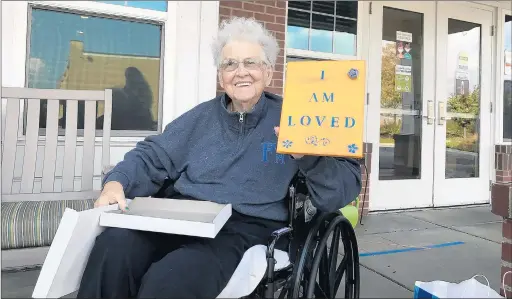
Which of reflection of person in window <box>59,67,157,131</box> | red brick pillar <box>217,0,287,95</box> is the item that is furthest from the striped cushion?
red brick pillar <box>217,0,287,95</box>

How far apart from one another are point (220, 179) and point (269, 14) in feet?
7.13

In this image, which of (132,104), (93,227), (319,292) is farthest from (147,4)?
(319,292)

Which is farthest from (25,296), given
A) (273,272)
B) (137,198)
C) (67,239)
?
(273,272)

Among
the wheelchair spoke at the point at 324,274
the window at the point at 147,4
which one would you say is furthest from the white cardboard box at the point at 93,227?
the window at the point at 147,4

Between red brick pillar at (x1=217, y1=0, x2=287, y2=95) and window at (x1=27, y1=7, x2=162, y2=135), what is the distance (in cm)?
56

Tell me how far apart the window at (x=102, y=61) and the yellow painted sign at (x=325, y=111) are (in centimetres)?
206

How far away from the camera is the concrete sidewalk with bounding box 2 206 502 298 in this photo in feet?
6.93

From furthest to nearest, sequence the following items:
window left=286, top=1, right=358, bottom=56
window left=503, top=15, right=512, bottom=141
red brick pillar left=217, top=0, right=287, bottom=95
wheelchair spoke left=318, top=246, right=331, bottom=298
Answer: window left=503, top=15, right=512, bottom=141, window left=286, top=1, right=358, bottom=56, red brick pillar left=217, top=0, right=287, bottom=95, wheelchair spoke left=318, top=246, right=331, bottom=298

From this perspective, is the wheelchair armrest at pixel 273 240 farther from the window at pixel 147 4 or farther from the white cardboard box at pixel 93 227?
the window at pixel 147 4

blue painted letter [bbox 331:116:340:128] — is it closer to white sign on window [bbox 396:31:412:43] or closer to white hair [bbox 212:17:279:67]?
white hair [bbox 212:17:279:67]

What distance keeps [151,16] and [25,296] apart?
199 cm

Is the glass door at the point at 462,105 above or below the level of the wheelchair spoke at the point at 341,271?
above

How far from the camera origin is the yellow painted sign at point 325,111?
3.88 feet

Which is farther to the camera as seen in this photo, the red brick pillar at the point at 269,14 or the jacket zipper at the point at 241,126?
the red brick pillar at the point at 269,14
